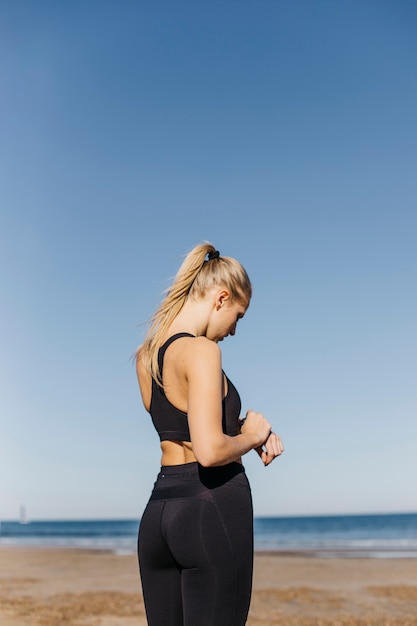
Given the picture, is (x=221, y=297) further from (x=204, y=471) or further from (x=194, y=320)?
(x=204, y=471)

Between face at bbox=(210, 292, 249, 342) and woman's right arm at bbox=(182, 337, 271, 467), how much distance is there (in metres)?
0.20

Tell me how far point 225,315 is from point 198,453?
0.53m

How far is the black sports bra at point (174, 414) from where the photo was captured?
7.59 ft

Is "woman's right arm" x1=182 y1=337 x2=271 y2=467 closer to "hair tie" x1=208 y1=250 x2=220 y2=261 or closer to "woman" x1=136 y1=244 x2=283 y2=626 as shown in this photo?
"woman" x1=136 y1=244 x2=283 y2=626


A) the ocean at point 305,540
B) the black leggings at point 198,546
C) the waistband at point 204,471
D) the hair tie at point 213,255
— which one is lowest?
the ocean at point 305,540

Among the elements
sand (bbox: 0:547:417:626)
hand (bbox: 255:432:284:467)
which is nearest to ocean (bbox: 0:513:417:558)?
sand (bbox: 0:547:417:626)

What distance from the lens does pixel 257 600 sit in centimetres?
927

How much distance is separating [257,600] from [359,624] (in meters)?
2.10

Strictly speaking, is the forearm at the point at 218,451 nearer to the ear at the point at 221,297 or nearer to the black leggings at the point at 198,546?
the black leggings at the point at 198,546

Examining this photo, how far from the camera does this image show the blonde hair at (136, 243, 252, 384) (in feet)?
7.99

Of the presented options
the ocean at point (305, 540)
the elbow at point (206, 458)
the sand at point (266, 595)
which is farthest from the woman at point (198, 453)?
the ocean at point (305, 540)

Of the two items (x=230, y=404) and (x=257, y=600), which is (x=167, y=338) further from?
(x=257, y=600)

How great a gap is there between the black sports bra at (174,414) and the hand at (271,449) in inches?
5.4

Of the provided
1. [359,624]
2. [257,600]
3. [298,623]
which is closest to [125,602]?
[257,600]
